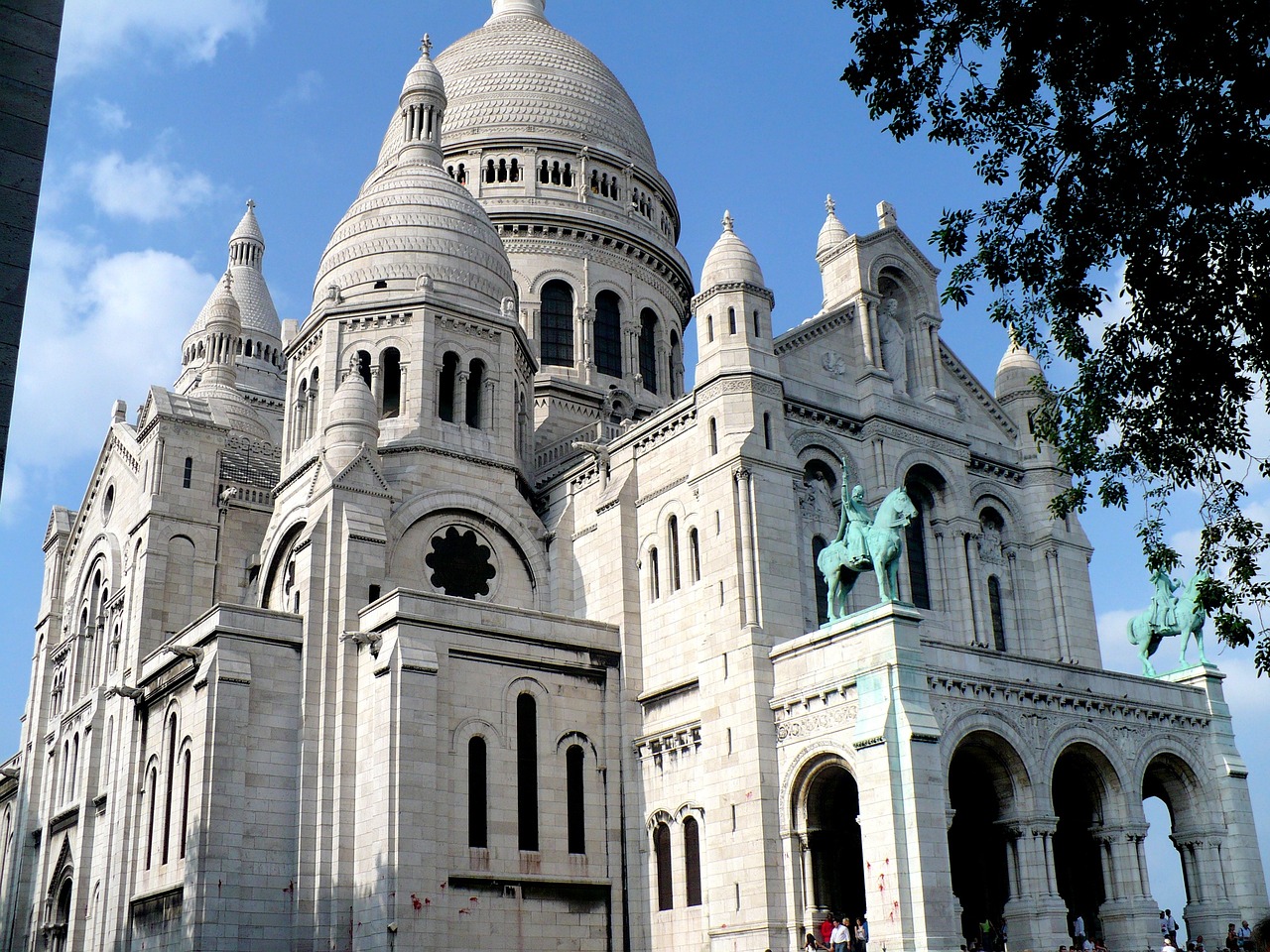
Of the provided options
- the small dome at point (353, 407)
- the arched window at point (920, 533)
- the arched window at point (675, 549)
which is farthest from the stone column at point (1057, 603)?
the small dome at point (353, 407)

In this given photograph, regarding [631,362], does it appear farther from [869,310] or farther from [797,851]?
[797,851]

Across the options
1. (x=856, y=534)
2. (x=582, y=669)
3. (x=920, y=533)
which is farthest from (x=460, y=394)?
(x=856, y=534)

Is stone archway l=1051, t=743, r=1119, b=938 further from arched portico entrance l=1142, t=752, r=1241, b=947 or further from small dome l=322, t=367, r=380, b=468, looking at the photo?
small dome l=322, t=367, r=380, b=468

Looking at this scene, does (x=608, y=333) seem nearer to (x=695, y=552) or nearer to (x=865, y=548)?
(x=695, y=552)

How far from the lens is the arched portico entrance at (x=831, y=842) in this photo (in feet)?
107

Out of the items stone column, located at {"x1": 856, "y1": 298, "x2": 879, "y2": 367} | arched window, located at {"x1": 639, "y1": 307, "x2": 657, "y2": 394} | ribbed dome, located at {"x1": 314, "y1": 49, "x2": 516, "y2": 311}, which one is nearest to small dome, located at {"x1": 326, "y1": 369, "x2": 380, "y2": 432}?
ribbed dome, located at {"x1": 314, "y1": 49, "x2": 516, "y2": 311}

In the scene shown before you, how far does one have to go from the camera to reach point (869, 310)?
42.4 metres

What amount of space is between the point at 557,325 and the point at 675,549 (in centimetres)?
1946

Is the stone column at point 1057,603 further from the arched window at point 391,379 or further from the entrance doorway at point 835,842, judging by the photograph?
the arched window at point 391,379

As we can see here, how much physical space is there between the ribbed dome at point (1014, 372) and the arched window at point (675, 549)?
14.4 metres

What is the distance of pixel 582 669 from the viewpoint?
38.6 metres

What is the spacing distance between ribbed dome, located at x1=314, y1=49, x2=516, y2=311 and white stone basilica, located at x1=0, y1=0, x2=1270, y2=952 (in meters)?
0.15

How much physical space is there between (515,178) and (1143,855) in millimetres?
37412

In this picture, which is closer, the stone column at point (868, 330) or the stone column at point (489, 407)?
the stone column at point (868, 330)
